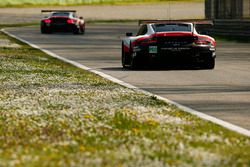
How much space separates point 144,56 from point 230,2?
91.3 feet

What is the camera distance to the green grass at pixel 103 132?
816cm

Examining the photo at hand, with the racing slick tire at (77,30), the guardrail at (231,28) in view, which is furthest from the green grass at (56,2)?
the guardrail at (231,28)

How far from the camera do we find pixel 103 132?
10078 millimetres

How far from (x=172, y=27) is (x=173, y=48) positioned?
797 millimetres

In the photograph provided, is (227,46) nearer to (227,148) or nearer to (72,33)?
(72,33)

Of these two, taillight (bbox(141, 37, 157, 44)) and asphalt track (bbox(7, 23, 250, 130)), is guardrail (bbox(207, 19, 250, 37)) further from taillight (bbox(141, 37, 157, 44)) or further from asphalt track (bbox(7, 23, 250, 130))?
taillight (bbox(141, 37, 157, 44))

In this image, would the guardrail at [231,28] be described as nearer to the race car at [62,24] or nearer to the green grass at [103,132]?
the race car at [62,24]

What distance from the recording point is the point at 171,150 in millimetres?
8742

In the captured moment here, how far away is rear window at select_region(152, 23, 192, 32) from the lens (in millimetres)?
22969

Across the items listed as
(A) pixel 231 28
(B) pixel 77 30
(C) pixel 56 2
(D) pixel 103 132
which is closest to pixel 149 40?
(D) pixel 103 132

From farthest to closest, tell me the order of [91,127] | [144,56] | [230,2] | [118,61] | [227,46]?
[230,2], [227,46], [118,61], [144,56], [91,127]

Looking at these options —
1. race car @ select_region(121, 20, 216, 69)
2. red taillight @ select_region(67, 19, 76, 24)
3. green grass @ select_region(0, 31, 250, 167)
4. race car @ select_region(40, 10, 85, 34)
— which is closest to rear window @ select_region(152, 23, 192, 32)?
race car @ select_region(121, 20, 216, 69)

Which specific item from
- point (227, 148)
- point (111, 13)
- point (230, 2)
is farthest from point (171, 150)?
point (111, 13)

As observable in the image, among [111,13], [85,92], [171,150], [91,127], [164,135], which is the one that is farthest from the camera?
[111,13]
